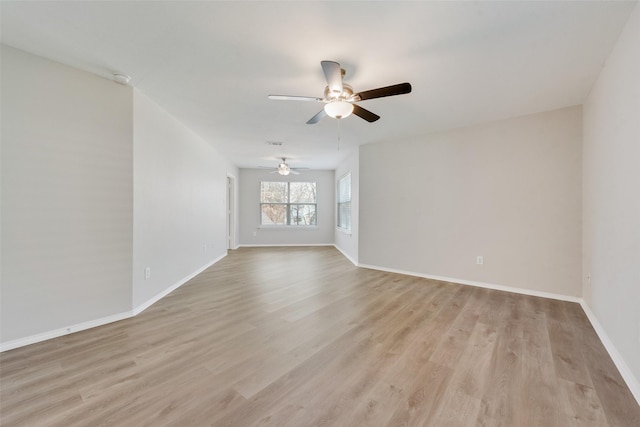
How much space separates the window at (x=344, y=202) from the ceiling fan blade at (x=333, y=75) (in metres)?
4.03

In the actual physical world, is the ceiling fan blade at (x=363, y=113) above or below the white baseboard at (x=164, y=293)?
above

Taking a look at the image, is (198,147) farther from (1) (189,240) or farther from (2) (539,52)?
(2) (539,52)

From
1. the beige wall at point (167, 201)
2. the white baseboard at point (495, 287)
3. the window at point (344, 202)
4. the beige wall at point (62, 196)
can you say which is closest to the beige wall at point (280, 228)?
the window at point (344, 202)

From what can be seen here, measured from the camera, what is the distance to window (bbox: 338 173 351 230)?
6.34 m

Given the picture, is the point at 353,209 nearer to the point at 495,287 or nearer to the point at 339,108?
the point at 495,287

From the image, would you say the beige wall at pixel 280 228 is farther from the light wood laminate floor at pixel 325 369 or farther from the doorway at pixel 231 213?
the light wood laminate floor at pixel 325 369

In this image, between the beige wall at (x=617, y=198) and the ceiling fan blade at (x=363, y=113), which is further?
the ceiling fan blade at (x=363, y=113)

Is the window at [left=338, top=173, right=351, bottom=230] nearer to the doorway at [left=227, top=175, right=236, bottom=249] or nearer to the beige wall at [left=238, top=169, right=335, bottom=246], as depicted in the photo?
the beige wall at [left=238, top=169, right=335, bottom=246]

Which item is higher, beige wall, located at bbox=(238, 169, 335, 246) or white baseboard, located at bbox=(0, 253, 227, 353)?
beige wall, located at bbox=(238, 169, 335, 246)

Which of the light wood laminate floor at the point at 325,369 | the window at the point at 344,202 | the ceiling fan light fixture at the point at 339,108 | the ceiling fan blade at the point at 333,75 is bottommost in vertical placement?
the light wood laminate floor at the point at 325,369

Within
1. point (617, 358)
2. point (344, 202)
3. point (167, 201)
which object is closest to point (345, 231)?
point (344, 202)

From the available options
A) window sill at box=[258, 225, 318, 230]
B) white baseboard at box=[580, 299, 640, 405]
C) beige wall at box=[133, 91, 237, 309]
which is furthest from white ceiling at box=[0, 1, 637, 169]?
window sill at box=[258, 225, 318, 230]

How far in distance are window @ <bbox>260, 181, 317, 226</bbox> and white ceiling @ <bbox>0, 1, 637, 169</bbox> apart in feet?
15.5

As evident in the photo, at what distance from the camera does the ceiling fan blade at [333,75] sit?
180 centimetres
